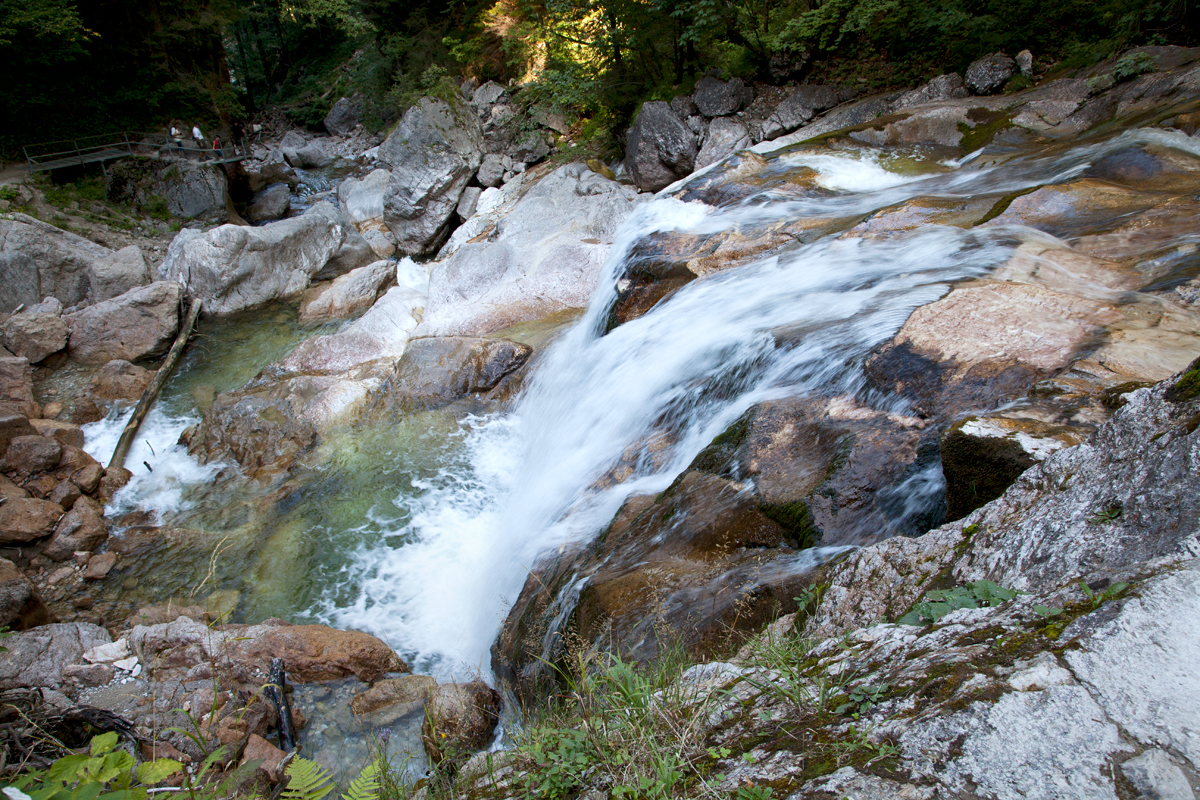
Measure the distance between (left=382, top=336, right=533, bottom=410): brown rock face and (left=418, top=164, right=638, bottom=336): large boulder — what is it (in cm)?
103

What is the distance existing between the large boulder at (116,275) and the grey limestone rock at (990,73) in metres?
16.2

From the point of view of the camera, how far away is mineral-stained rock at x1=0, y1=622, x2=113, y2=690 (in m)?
4.66

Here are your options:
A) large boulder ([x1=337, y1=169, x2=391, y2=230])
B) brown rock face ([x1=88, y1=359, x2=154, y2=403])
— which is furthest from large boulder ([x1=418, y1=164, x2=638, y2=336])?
large boulder ([x1=337, y1=169, x2=391, y2=230])

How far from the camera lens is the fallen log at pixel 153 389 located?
28.1 ft

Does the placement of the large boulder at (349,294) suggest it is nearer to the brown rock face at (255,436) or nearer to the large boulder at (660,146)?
the brown rock face at (255,436)

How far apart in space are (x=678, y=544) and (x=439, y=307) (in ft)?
25.8

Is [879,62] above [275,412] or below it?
above

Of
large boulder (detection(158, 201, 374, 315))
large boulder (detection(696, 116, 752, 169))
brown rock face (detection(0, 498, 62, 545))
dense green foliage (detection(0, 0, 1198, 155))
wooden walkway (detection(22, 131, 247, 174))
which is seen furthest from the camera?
wooden walkway (detection(22, 131, 247, 174))

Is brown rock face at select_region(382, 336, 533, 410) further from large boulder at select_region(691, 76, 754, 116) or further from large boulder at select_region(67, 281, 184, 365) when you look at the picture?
large boulder at select_region(691, 76, 754, 116)

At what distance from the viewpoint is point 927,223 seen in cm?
659

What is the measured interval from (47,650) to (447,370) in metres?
5.15

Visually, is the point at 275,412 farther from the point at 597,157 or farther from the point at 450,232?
the point at 597,157

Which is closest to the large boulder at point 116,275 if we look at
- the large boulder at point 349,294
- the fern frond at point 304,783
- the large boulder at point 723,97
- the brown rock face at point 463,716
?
the large boulder at point 349,294

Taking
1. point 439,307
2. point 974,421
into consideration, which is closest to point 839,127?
point 439,307
